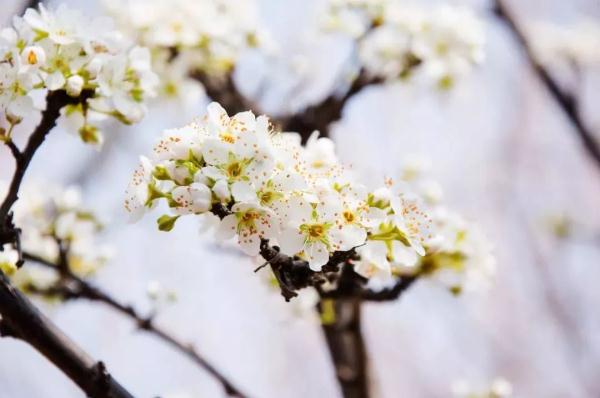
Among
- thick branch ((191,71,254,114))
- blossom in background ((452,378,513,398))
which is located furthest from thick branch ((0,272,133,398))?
thick branch ((191,71,254,114))

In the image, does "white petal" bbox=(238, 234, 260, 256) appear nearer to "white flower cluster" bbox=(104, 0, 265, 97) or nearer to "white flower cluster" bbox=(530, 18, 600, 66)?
"white flower cluster" bbox=(104, 0, 265, 97)

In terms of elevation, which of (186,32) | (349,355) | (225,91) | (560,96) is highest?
(560,96)

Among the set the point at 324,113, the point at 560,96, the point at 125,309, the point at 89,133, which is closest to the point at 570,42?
the point at 560,96

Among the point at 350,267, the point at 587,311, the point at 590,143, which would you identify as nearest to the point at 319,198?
the point at 350,267

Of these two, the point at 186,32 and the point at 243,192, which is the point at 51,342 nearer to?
the point at 243,192

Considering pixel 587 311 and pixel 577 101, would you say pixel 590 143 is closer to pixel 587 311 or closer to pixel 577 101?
pixel 577 101

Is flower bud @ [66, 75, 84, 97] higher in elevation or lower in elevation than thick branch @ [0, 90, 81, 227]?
higher
